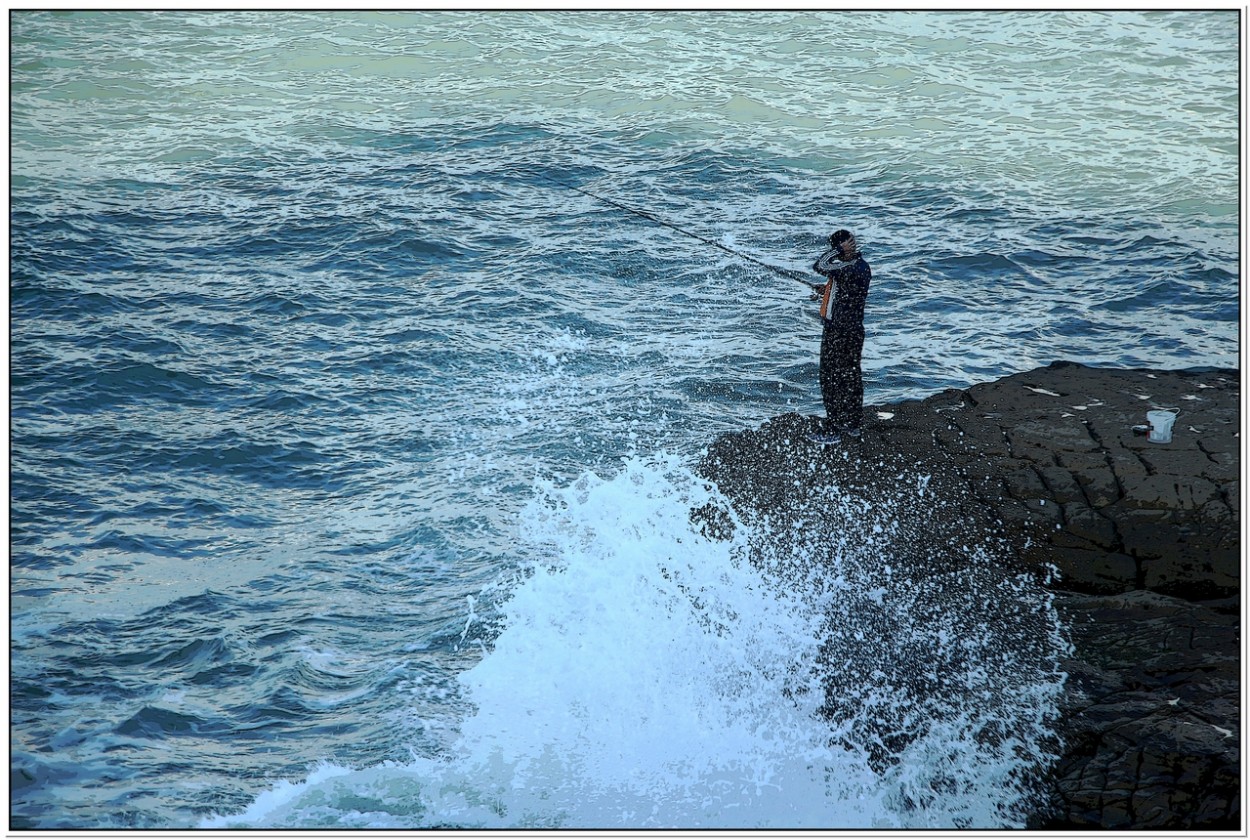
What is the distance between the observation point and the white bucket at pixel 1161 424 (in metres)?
8.33

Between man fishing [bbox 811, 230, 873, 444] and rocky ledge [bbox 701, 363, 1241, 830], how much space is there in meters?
0.25

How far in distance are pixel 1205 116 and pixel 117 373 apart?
16470 millimetres

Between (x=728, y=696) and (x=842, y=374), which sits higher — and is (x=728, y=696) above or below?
below

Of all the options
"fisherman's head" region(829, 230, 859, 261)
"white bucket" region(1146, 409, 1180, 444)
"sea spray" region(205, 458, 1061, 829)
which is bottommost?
"sea spray" region(205, 458, 1061, 829)

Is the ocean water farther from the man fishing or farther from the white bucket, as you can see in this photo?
the white bucket

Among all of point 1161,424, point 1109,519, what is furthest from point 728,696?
point 1161,424

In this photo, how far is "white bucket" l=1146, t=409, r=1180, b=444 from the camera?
8328 millimetres

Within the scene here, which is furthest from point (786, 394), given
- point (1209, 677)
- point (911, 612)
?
point (1209, 677)

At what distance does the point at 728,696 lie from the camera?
22.6 feet

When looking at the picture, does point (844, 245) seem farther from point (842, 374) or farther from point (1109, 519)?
point (1109, 519)

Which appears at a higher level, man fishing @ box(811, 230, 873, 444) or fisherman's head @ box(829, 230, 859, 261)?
fisherman's head @ box(829, 230, 859, 261)

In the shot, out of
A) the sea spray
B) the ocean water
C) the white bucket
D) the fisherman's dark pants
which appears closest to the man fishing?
the fisherman's dark pants

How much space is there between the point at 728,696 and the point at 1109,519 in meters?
3.02

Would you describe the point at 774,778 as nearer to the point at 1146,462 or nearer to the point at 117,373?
the point at 1146,462
